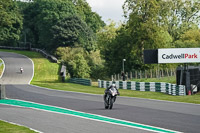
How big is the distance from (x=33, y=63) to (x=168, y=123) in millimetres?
62655

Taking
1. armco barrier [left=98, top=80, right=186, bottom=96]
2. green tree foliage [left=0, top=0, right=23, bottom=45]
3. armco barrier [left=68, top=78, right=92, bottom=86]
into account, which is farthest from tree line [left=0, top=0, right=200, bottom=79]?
armco barrier [left=98, top=80, right=186, bottom=96]

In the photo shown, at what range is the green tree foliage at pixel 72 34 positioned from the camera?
294 ft

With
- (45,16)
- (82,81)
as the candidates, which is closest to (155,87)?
(82,81)

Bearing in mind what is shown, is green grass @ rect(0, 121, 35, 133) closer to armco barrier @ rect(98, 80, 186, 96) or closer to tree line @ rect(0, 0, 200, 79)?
armco barrier @ rect(98, 80, 186, 96)

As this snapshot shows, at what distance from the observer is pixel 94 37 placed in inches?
3974

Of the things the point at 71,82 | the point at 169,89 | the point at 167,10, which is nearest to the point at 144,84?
the point at 169,89

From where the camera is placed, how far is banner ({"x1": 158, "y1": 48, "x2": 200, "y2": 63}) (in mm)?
44188

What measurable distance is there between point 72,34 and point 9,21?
13.6 metres

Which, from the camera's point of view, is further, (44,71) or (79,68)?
(79,68)

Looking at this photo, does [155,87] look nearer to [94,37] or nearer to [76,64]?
[76,64]

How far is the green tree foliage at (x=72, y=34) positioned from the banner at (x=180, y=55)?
46184 mm

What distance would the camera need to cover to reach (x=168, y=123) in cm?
1634

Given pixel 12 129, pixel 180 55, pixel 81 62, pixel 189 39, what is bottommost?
pixel 12 129

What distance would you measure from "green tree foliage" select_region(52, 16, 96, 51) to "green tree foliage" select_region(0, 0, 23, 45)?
33.5ft
